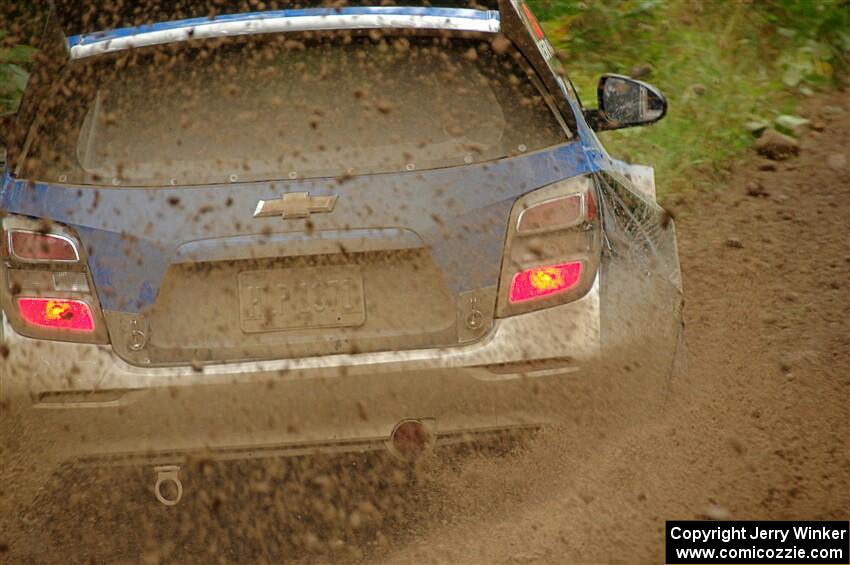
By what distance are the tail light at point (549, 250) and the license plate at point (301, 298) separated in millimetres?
421

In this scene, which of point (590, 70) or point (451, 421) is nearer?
point (451, 421)

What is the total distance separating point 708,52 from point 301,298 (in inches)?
272

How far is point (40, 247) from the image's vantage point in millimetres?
4035

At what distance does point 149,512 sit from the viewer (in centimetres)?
477

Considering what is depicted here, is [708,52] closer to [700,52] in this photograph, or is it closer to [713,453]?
[700,52]

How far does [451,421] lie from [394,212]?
24.0 inches

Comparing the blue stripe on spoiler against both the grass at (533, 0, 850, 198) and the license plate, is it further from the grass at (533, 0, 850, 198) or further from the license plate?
the grass at (533, 0, 850, 198)

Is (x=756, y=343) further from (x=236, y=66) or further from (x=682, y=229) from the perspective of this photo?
(x=236, y=66)

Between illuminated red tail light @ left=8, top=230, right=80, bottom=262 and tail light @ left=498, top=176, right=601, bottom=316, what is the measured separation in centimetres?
124

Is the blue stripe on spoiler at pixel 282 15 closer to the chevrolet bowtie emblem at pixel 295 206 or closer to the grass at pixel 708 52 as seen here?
the chevrolet bowtie emblem at pixel 295 206

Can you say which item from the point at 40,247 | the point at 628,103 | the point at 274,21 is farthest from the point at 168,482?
the point at 628,103

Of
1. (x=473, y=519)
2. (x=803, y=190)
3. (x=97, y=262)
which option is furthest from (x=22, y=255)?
(x=803, y=190)

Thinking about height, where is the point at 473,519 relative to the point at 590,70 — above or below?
above

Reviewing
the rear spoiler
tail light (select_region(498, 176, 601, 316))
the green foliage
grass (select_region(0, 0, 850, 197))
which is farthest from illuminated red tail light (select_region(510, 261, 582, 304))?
the green foliage
